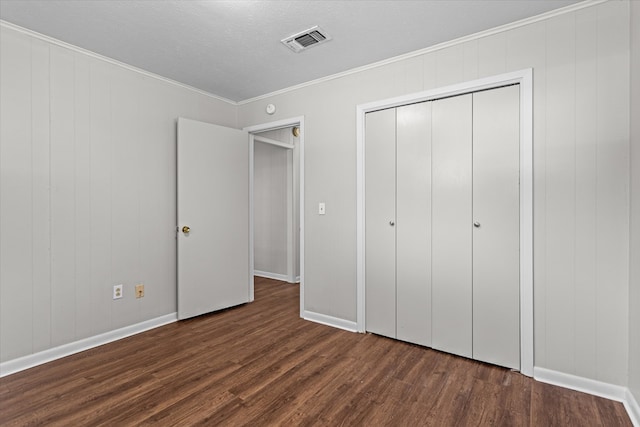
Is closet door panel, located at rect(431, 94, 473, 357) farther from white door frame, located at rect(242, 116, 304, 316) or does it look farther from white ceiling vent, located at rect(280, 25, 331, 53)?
white door frame, located at rect(242, 116, 304, 316)

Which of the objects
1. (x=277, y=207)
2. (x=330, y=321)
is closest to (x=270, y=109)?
(x=277, y=207)

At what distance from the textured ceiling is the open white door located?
0.81 meters

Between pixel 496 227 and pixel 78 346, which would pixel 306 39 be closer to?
pixel 496 227

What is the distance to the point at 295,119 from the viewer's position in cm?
345

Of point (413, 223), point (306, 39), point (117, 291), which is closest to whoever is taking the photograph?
point (306, 39)

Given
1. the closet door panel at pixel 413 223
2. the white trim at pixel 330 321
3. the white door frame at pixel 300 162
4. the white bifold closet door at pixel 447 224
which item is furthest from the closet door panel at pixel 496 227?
the white door frame at pixel 300 162

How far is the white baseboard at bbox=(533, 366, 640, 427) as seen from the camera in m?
1.83

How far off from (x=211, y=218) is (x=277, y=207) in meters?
1.77

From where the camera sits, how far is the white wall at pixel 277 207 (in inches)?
199

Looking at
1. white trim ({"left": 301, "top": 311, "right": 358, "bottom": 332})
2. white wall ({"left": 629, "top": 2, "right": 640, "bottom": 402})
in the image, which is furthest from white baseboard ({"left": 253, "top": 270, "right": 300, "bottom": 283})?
white wall ({"left": 629, "top": 2, "right": 640, "bottom": 402})

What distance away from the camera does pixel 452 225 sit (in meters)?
2.56

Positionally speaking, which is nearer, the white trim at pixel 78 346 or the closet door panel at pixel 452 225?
the white trim at pixel 78 346

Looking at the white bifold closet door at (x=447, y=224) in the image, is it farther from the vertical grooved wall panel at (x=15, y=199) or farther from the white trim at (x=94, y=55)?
the vertical grooved wall panel at (x=15, y=199)

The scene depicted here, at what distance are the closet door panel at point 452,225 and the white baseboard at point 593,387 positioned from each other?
48 cm
